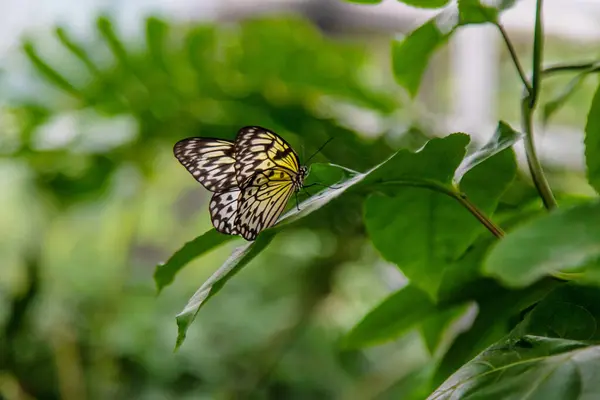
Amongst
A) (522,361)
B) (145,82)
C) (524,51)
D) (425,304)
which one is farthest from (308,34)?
(524,51)

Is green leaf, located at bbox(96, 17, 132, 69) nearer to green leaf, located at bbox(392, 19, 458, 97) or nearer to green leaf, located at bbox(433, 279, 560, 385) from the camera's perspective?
green leaf, located at bbox(392, 19, 458, 97)

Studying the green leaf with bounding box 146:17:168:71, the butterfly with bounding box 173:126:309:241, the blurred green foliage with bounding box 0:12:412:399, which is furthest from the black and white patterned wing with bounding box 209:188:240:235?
the green leaf with bounding box 146:17:168:71

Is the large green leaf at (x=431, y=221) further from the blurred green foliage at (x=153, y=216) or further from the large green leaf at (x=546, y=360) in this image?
the blurred green foliage at (x=153, y=216)

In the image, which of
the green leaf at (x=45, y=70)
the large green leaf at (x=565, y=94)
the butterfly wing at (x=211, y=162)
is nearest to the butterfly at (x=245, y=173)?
the butterfly wing at (x=211, y=162)

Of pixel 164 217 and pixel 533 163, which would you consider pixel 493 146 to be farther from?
pixel 164 217

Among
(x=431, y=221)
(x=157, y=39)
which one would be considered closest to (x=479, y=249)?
(x=431, y=221)

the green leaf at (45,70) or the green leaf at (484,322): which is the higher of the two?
the green leaf at (484,322)

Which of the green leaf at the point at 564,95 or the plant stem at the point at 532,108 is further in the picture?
the green leaf at the point at 564,95
